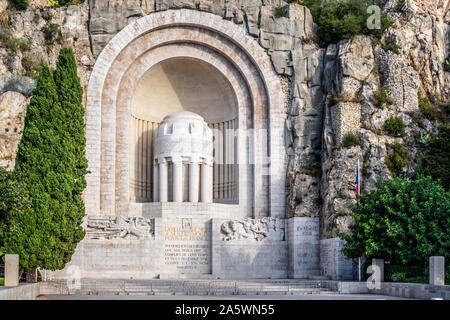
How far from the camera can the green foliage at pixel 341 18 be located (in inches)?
A: 1388

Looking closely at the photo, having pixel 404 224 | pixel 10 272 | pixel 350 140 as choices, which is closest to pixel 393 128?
pixel 350 140

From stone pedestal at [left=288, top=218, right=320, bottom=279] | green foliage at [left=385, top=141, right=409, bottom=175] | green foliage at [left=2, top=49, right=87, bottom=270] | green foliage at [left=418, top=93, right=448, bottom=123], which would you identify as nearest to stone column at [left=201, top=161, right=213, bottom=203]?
stone pedestal at [left=288, top=218, right=320, bottom=279]

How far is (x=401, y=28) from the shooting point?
35.9 metres

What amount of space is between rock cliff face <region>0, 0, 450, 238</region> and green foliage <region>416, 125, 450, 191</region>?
55 centimetres

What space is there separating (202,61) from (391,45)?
1013 centimetres

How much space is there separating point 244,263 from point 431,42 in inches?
627

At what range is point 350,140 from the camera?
3300 cm

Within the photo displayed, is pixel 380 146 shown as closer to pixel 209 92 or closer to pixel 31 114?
pixel 209 92

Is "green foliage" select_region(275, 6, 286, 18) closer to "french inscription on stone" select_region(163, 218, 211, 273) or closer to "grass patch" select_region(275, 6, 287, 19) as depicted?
"grass patch" select_region(275, 6, 287, 19)

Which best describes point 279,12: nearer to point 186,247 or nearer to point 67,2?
point 67,2

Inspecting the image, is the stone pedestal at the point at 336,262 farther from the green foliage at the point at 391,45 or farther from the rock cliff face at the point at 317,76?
the green foliage at the point at 391,45

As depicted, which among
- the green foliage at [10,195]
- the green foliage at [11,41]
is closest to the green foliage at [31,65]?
the green foliage at [11,41]

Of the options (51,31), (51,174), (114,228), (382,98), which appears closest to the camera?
(51,174)

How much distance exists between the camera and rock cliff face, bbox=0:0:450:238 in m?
32.9
